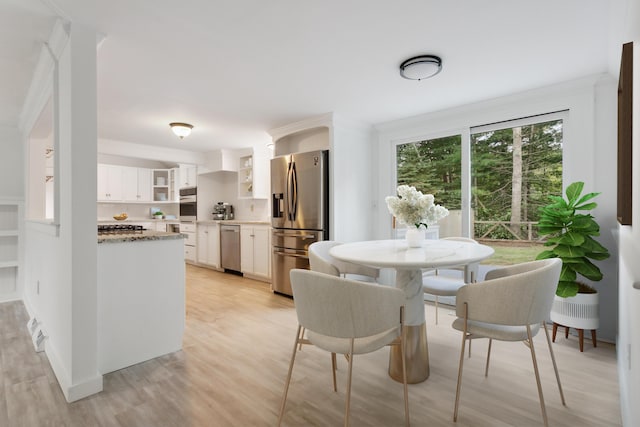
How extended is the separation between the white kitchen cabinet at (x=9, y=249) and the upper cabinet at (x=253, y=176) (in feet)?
9.96

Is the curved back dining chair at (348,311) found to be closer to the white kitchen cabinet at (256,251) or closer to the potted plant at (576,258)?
the potted plant at (576,258)

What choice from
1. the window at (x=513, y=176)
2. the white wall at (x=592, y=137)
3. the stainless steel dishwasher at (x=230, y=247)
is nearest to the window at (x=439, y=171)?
the window at (x=513, y=176)

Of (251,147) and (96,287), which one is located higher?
(251,147)

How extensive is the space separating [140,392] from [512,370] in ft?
8.04

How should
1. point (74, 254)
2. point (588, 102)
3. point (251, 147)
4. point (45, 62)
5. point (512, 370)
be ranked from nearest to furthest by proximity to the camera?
point (74, 254) → point (512, 370) → point (45, 62) → point (588, 102) → point (251, 147)

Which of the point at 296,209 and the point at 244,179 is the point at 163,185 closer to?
the point at 244,179

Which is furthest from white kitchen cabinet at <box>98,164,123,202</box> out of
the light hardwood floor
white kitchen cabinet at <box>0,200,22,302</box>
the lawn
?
the lawn

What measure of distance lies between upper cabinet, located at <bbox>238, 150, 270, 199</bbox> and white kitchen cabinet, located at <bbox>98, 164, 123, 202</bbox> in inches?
111

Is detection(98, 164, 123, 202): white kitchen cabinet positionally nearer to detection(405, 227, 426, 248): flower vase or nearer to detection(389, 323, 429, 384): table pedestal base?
detection(405, 227, 426, 248): flower vase

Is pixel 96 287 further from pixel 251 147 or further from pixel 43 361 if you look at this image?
pixel 251 147

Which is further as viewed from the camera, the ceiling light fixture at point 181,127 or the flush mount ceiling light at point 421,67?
the ceiling light fixture at point 181,127

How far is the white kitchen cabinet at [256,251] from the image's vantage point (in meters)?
5.08

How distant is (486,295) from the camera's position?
1.69m

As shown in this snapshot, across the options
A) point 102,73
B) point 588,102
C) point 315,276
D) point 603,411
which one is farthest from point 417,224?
point 102,73
